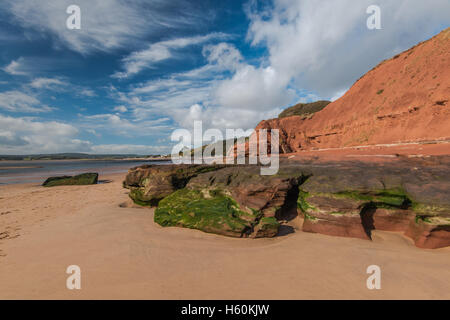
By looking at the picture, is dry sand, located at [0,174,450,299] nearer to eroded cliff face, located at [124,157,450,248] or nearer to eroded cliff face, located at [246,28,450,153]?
eroded cliff face, located at [124,157,450,248]

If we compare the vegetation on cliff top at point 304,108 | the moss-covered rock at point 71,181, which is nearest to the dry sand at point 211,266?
the moss-covered rock at point 71,181

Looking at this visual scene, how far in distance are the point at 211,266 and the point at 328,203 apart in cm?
332

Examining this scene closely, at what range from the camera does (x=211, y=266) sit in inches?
139

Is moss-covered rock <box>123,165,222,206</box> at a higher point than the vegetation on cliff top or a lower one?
lower

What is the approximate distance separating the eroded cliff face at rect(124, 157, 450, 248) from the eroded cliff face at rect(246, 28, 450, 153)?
843 centimetres

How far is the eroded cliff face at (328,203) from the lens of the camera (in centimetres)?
423

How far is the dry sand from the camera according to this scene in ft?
9.35

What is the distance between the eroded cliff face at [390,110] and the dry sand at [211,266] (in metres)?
10.9

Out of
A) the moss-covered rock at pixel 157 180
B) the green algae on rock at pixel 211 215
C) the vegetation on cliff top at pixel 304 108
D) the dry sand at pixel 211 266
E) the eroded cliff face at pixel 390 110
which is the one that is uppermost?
the vegetation on cliff top at pixel 304 108

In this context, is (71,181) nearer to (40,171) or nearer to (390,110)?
(40,171)

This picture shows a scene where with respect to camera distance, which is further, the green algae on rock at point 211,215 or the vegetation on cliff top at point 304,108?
the vegetation on cliff top at point 304,108

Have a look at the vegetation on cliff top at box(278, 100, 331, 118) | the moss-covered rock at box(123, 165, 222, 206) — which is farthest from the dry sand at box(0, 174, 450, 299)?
the vegetation on cliff top at box(278, 100, 331, 118)

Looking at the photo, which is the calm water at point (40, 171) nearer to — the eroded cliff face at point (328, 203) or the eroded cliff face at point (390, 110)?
the eroded cliff face at point (328, 203)

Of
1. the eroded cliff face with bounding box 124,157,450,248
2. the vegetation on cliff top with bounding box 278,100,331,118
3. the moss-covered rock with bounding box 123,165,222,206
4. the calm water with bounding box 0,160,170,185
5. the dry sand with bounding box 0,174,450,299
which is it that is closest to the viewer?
the dry sand with bounding box 0,174,450,299
